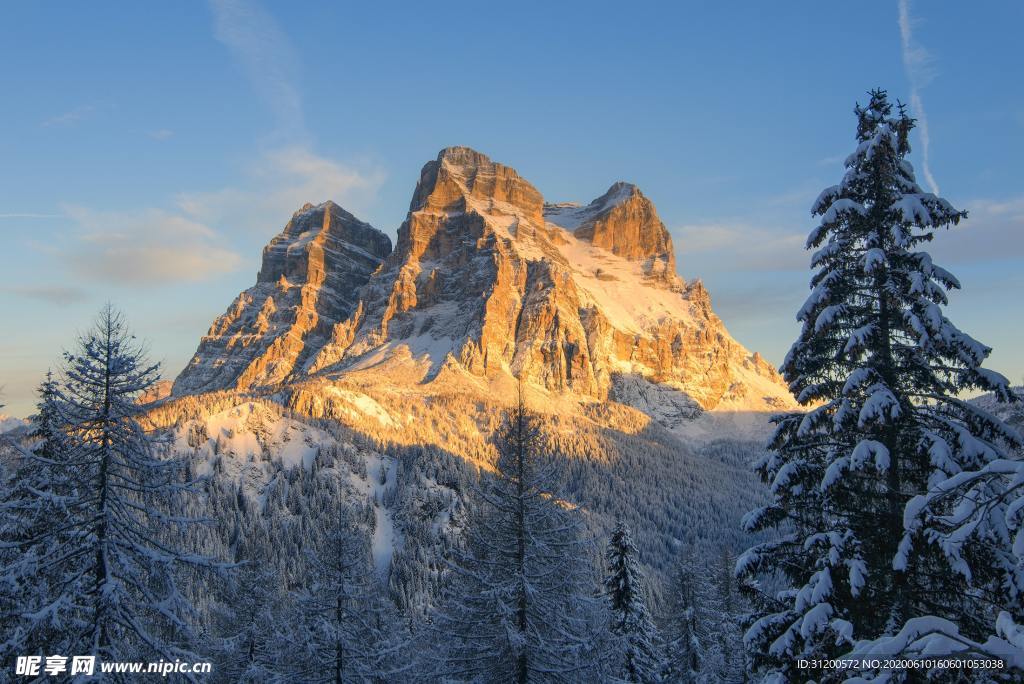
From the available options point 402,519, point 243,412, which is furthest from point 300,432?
point 402,519

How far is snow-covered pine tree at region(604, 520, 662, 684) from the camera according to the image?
28594 mm

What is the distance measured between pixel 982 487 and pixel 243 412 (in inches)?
6255

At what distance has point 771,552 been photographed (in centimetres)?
1127

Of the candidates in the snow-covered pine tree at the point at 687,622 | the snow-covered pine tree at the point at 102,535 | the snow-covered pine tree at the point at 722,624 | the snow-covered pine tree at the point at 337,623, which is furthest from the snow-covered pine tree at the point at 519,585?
the snow-covered pine tree at the point at 687,622

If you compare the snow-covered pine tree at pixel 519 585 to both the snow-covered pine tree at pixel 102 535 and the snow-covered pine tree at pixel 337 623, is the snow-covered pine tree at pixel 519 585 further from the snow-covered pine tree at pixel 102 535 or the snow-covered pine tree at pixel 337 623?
the snow-covered pine tree at pixel 102 535

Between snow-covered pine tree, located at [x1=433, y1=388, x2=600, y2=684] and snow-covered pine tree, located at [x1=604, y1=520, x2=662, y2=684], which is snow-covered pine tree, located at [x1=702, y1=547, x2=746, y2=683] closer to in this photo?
snow-covered pine tree, located at [x1=604, y1=520, x2=662, y2=684]

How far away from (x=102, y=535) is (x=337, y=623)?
11784 mm

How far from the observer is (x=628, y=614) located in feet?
96.7

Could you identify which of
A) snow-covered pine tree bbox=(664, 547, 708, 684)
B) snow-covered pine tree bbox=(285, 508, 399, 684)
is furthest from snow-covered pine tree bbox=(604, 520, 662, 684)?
snow-covered pine tree bbox=(285, 508, 399, 684)

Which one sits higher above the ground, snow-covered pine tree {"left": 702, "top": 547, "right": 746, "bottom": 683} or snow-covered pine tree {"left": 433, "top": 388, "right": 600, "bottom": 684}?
snow-covered pine tree {"left": 433, "top": 388, "right": 600, "bottom": 684}

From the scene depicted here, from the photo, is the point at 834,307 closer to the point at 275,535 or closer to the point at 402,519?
the point at 275,535

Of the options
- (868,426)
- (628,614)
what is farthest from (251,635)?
(868,426)

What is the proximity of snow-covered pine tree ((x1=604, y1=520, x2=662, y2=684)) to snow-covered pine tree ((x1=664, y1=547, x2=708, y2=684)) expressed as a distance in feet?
14.8

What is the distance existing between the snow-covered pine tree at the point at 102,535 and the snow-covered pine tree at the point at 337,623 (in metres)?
9.48
